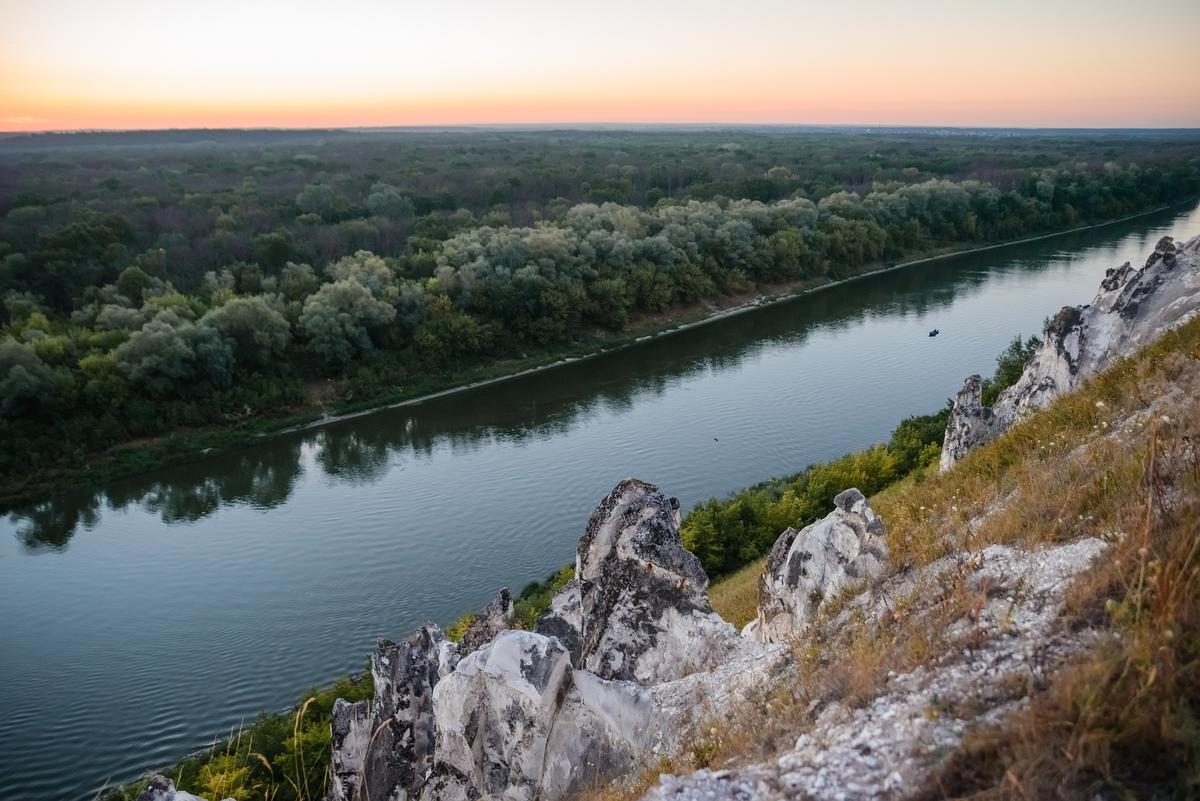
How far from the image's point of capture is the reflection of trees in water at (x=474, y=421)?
28500mm

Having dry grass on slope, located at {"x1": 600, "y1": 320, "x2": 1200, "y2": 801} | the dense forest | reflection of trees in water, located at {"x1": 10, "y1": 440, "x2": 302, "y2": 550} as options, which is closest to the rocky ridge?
dry grass on slope, located at {"x1": 600, "y1": 320, "x2": 1200, "y2": 801}

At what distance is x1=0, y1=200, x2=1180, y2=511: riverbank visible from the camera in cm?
2950

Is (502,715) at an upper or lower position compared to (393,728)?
upper

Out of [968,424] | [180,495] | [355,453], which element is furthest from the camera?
[355,453]

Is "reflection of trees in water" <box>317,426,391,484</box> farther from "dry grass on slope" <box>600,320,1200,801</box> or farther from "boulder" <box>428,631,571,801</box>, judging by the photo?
"dry grass on slope" <box>600,320,1200,801</box>

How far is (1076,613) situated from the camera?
433 centimetres

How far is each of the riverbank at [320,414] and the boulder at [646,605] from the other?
91.9ft

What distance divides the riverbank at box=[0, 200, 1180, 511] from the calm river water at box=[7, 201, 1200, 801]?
2.72ft

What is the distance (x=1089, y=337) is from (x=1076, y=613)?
1202cm

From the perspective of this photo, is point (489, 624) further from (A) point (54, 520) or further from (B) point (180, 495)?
(A) point (54, 520)

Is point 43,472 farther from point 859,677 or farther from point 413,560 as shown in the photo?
point 859,677

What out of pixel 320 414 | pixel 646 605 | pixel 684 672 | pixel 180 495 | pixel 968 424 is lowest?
pixel 180 495

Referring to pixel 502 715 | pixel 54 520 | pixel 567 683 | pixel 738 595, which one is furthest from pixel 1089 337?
pixel 54 520

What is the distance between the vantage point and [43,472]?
29.5m
